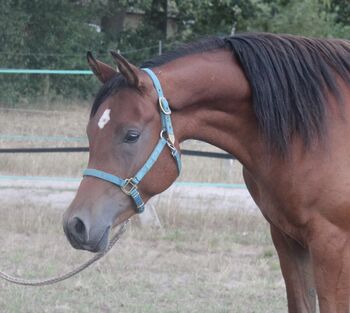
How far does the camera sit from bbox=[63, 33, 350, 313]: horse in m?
2.68

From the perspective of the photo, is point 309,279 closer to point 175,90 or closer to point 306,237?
point 306,237

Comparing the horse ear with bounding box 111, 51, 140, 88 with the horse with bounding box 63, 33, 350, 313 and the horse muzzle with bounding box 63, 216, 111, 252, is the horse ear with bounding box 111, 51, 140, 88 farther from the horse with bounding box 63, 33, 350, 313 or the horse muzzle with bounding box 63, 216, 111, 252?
the horse muzzle with bounding box 63, 216, 111, 252

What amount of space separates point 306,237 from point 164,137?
745 millimetres

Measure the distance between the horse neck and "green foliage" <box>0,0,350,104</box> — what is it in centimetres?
1007

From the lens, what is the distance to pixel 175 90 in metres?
2.79

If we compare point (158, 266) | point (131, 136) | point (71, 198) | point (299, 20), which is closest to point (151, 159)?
→ point (131, 136)

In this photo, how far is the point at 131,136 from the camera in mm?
2654

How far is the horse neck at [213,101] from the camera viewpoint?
281 centimetres

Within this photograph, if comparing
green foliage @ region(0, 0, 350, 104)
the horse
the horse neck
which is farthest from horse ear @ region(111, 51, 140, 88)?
green foliage @ region(0, 0, 350, 104)

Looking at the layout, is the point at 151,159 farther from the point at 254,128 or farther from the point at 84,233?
the point at 254,128

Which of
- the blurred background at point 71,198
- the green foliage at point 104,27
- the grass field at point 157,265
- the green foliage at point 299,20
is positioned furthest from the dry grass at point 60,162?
the green foliage at point 299,20

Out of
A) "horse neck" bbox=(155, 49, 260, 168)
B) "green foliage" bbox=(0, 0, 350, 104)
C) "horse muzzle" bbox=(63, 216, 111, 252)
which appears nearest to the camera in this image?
"horse muzzle" bbox=(63, 216, 111, 252)

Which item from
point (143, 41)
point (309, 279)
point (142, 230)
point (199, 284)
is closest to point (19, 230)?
point (142, 230)

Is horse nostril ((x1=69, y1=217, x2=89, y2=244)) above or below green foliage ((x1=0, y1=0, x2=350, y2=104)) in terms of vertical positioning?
above
